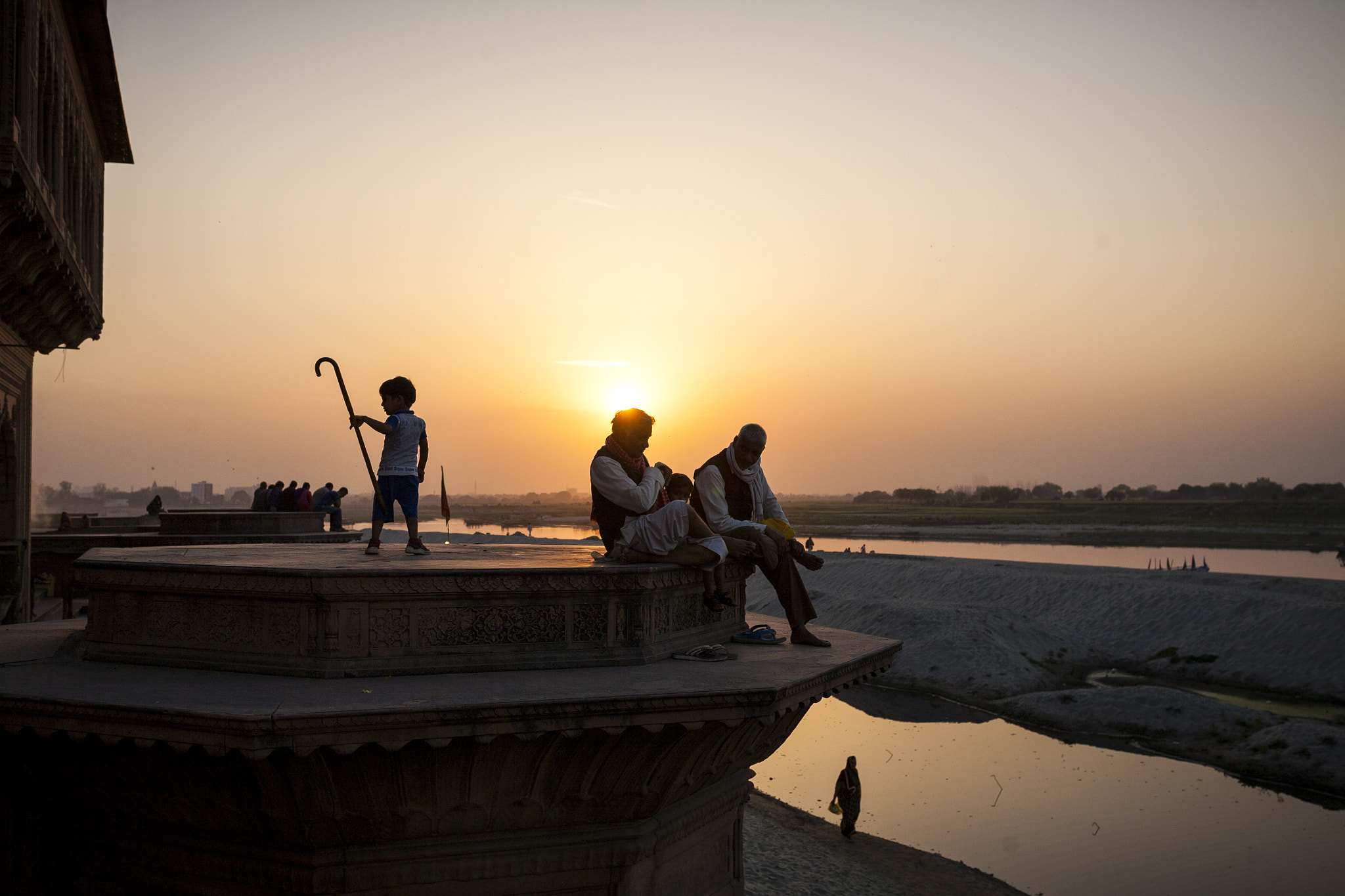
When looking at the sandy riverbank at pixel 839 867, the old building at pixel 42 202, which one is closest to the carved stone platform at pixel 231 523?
the old building at pixel 42 202

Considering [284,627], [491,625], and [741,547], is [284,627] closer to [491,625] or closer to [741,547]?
[491,625]

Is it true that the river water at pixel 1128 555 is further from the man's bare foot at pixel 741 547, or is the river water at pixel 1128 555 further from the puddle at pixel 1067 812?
the man's bare foot at pixel 741 547

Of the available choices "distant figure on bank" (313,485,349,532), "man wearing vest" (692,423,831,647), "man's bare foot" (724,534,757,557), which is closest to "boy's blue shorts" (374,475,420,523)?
"man wearing vest" (692,423,831,647)

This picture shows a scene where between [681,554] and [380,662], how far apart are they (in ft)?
6.52

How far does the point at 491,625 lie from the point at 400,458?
5.96 feet

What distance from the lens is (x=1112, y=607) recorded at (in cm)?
2938

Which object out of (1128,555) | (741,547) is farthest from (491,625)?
(1128,555)

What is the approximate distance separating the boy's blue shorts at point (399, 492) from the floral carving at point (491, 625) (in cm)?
147

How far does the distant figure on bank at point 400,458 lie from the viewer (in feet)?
22.4

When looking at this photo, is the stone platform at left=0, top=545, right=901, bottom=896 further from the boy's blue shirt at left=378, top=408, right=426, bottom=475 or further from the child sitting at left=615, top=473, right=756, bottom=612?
the boy's blue shirt at left=378, top=408, right=426, bottom=475

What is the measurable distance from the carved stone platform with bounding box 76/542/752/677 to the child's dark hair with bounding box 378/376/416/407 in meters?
1.34

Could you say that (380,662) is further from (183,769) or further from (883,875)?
(883,875)

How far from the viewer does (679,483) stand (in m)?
7.24

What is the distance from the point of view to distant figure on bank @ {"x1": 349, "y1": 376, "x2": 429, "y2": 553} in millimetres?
6816
